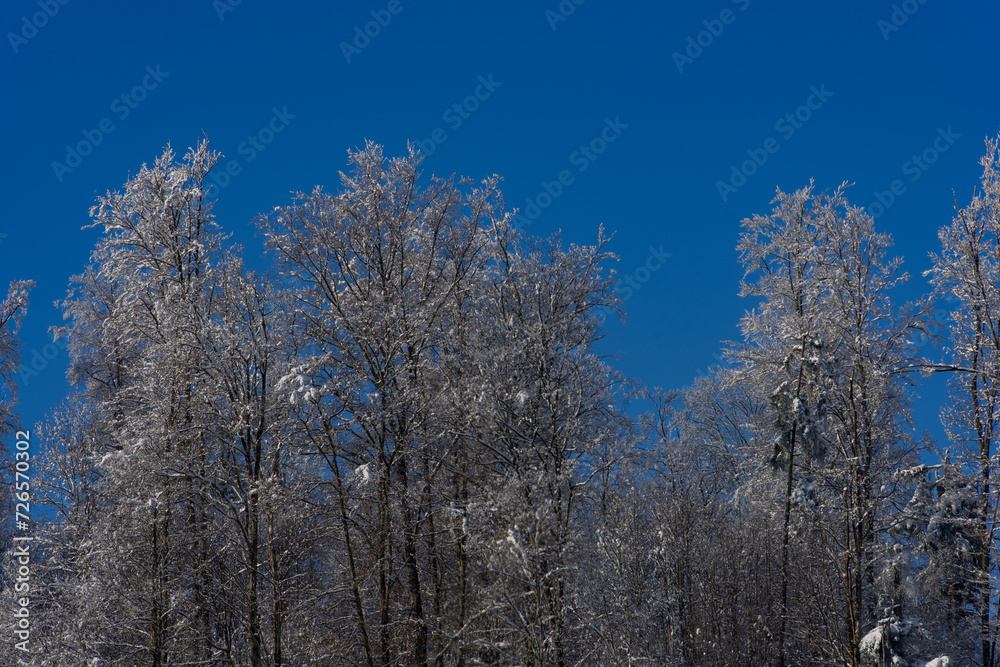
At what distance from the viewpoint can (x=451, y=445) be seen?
50.5ft

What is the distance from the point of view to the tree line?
497 inches

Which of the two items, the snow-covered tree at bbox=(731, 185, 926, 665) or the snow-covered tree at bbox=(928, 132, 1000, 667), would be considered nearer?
the snow-covered tree at bbox=(928, 132, 1000, 667)

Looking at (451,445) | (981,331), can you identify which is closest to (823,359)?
(981,331)

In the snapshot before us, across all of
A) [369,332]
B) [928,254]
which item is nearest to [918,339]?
[928,254]

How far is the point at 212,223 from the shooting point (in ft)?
51.2

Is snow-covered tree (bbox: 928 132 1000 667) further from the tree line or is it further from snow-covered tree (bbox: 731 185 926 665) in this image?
snow-covered tree (bbox: 731 185 926 665)

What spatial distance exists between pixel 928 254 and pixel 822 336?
411 cm

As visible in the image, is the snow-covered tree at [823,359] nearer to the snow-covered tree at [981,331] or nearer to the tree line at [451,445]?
the tree line at [451,445]

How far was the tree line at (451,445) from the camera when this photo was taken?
1262 cm

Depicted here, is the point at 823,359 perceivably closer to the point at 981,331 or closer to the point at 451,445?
the point at 981,331

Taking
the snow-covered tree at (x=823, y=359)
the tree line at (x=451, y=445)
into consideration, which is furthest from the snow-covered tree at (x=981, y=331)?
the snow-covered tree at (x=823, y=359)

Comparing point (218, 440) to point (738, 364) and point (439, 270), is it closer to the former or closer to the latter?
point (439, 270)

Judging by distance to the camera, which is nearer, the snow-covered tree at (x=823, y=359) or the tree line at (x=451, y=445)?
the tree line at (x=451, y=445)

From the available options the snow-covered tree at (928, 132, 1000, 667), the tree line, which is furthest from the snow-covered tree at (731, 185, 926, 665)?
the snow-covered tree at (928, 132, 1000, 667)
